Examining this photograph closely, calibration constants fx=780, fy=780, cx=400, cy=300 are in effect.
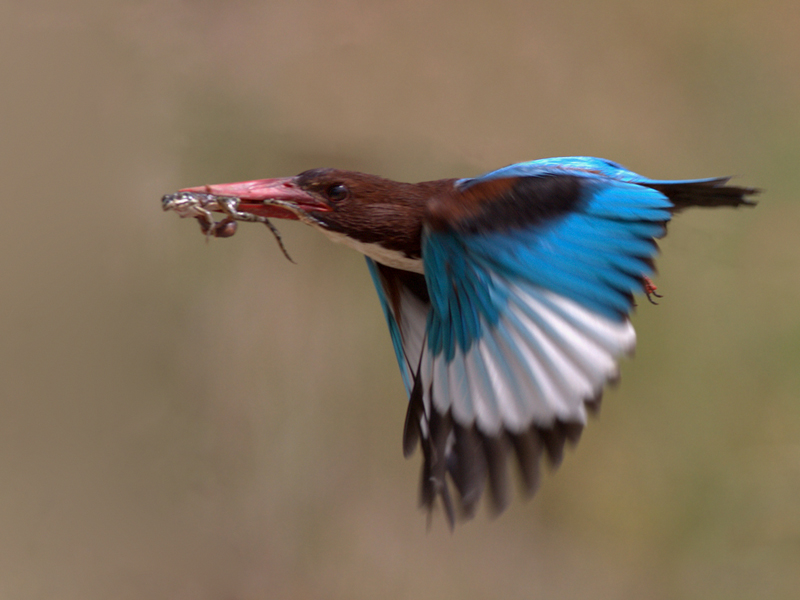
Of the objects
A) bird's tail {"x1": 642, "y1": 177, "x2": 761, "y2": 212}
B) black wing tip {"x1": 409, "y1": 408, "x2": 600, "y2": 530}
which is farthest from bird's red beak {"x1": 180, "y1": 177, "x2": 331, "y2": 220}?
bird's tail {"x1": 642, "y1": 177, "x2": 761, "y2": 212}

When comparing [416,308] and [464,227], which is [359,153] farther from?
[464,227]

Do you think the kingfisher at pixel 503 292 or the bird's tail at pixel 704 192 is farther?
the bird's tail at pixel 704 192

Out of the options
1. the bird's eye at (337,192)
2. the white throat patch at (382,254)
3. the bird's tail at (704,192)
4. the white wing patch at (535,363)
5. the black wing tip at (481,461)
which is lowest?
the black wing tip at (481,461)

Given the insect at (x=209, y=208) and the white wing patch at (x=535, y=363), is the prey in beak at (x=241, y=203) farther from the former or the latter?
the white wing patch at (x=535, y=363)

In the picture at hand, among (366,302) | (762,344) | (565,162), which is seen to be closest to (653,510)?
(762,344)

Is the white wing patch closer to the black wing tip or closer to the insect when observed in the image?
the black wing tip

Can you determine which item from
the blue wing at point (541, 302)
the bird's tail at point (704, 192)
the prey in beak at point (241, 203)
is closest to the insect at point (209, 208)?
the prey in beak at point (241, 203)
